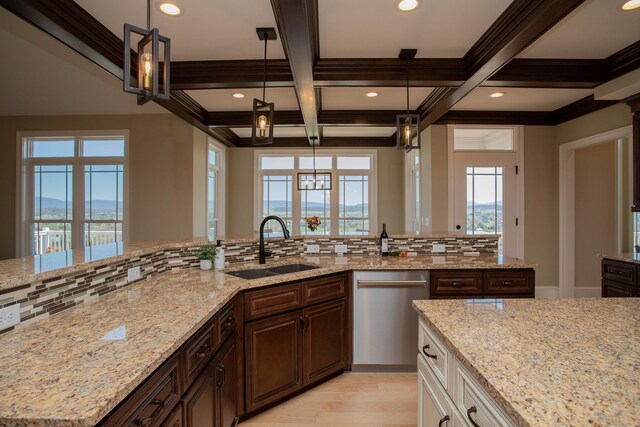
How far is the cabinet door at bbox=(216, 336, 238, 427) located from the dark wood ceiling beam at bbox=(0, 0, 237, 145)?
179cm

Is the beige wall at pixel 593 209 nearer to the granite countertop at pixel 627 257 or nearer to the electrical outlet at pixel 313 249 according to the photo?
the granite countertop at pixel 627 257

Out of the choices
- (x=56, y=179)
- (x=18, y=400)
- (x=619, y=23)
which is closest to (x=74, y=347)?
(x=18, y=400)

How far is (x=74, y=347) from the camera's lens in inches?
43.2

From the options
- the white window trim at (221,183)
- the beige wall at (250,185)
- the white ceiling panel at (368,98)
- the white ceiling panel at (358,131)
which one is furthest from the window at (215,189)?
the white ceiling panel at (368,98)

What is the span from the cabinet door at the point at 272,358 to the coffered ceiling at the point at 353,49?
202cm

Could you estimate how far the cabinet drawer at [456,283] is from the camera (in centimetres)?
274

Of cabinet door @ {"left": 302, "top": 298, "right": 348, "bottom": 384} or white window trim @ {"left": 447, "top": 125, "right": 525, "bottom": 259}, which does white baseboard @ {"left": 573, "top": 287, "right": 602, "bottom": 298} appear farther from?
cabinet door @ {"left": 302, "top": 298, "right": 348, "bottom": 384}

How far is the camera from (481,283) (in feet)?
9.02

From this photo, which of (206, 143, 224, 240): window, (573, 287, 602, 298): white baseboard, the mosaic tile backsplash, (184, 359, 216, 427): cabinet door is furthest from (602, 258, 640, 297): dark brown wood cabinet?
(206, 143, 224, 240): window

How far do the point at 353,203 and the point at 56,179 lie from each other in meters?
5.17

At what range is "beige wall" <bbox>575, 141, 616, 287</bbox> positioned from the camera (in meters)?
4.91

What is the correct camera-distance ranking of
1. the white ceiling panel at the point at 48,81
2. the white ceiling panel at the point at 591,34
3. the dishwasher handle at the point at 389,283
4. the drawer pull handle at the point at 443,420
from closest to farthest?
the drawer pull handle at the point at 443,420
the white ceiling panel at the point at 591,34
the dishwasher handle at the point at 389,283
the white ceiling panel at the point at 48,81

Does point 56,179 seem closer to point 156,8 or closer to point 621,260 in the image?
point 156,8

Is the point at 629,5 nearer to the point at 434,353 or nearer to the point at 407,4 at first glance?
the point at 407,4
